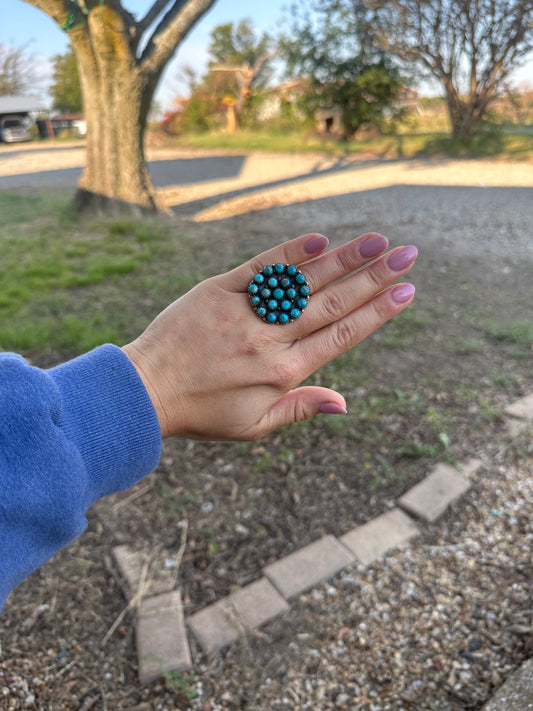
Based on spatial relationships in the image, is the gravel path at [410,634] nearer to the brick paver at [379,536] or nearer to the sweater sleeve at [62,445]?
the brick paver at [379,536]

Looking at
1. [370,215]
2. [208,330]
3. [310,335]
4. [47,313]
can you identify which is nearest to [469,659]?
[310,335]

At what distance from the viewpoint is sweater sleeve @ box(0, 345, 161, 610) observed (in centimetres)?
65

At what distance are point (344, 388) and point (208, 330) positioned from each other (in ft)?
5.28

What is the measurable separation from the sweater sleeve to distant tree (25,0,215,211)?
4462 millimetres

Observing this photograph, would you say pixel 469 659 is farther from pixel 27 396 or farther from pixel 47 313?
pixel 47 313

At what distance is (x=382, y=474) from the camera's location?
1.93 meters

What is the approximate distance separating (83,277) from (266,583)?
9.88 ft

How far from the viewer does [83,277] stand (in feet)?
12.4

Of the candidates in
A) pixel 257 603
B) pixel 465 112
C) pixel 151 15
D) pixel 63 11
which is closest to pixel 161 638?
pixel 257 603

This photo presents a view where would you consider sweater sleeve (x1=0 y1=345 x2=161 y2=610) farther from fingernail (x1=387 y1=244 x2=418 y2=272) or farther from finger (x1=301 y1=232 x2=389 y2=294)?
fingernail (x1=387 y1=244 x2=418 y2=272)

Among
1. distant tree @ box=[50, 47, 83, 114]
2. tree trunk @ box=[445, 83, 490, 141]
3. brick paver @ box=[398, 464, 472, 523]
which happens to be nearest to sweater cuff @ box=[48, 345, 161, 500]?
brick paver @ box=[398, 464, 472, 523]

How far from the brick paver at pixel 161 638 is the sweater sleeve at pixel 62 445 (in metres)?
0.78

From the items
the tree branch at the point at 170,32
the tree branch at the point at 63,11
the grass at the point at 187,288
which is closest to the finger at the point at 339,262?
the grass at the point at 187,288

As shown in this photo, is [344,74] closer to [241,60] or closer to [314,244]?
[241,60]
